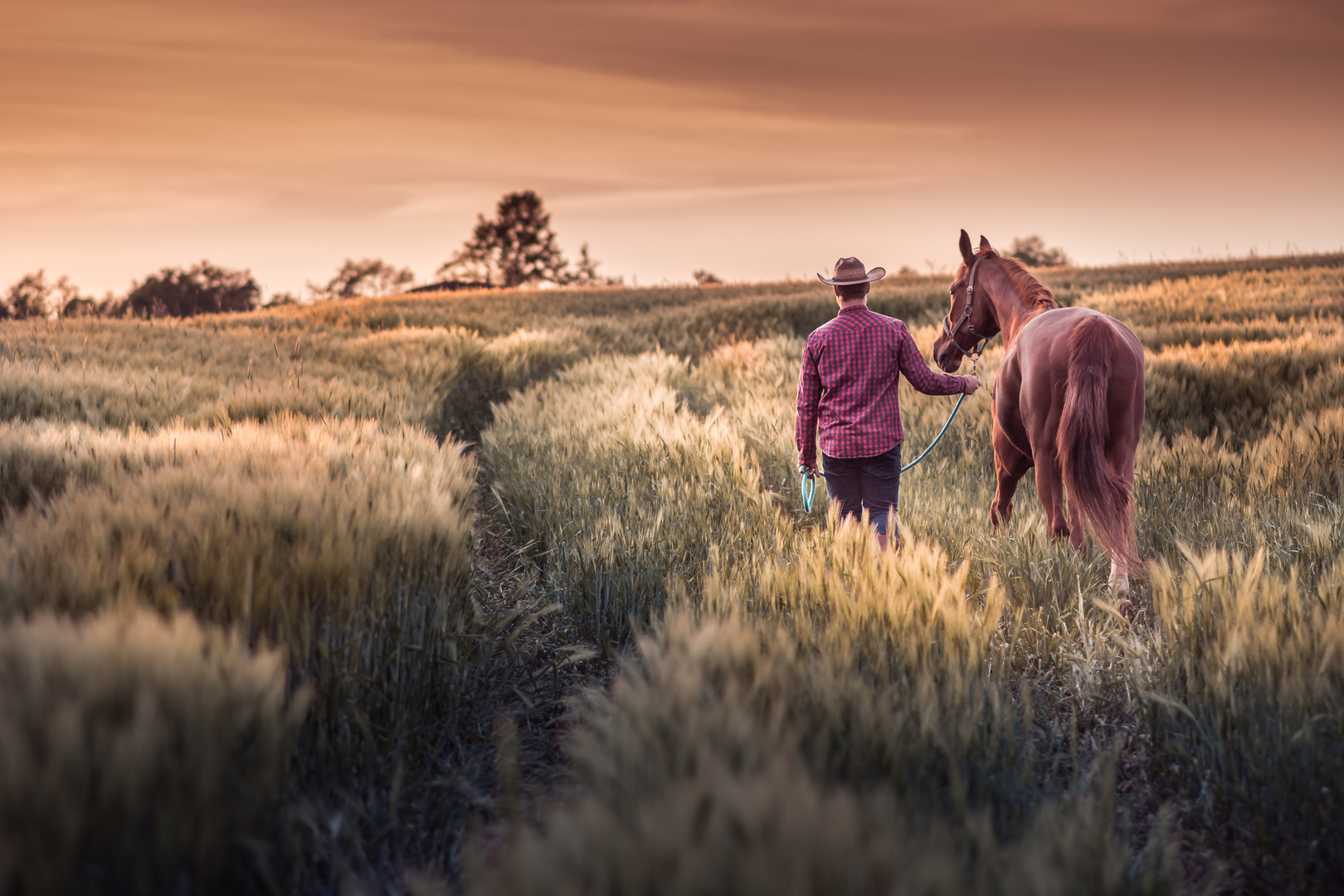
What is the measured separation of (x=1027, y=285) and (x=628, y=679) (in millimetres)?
4077

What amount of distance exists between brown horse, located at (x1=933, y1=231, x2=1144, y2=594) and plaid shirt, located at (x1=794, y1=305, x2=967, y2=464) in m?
0.49

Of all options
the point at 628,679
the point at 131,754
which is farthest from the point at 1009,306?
the point at 131,754

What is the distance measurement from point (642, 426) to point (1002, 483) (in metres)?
2.97

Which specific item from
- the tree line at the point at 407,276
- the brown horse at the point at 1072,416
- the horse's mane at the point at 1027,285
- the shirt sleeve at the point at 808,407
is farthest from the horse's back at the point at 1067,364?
the tree line at the point at 407,276

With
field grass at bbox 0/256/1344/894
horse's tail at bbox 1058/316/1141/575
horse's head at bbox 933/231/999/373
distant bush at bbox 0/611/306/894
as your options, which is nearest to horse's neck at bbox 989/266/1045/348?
horse's head at bbox 933/231/999/373

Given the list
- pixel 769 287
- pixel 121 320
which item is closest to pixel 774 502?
pixel 121 320

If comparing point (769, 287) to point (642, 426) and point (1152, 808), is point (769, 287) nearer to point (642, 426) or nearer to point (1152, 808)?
point (642, 426)

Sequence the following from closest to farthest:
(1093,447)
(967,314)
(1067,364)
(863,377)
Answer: (1093,447), (1067,364), (863,377), (967,314)

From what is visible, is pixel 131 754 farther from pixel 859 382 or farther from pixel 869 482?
pixel 869 482

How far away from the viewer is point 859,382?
4598 millimetres

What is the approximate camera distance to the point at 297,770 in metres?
2.14

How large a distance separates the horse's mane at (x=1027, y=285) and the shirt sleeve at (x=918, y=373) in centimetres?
91

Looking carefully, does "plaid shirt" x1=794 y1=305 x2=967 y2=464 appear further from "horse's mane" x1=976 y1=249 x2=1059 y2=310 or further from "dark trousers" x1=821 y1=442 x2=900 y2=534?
"horse's mane" x1=976 y1=249 x2=1059 y2=310

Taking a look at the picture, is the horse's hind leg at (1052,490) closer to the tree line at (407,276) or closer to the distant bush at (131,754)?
the distant bush at (131,754)
